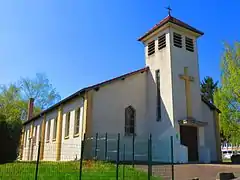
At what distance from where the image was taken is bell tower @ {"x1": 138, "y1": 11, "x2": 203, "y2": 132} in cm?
2041

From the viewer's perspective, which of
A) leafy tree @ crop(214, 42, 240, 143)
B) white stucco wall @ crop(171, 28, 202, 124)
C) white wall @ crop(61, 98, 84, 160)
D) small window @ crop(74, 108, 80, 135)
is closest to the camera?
white wall @ crop(61, 98, 84, 160)

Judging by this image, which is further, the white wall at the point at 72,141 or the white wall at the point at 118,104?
the white wall at the point at 72,141

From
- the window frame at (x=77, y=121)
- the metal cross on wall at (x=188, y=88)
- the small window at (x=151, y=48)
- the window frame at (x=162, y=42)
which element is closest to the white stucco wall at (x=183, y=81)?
the metal cross on wall at (x=188, y=88)

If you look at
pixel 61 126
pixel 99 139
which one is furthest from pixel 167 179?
pixel 61 126

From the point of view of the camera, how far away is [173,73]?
20.8 m

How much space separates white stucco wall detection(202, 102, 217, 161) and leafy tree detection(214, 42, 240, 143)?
131 cm

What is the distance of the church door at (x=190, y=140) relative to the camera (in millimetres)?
20078

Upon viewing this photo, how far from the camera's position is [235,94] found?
77.4ft

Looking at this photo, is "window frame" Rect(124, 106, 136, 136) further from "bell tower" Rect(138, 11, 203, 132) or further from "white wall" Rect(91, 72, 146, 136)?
"bell tower" Rect(138, 11, 203, 132)

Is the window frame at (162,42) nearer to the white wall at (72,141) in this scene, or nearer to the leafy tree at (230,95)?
the leafy tree at (230,95)

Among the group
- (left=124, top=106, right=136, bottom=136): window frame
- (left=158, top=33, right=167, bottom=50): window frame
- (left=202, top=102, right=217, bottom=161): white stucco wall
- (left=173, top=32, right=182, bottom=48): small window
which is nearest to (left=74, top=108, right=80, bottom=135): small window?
(left=124, top=106, right=136, bottom=136): window frame

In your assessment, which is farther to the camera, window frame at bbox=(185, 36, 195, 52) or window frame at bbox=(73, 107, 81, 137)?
window frame at bbox=(185, 36, 195, 52)

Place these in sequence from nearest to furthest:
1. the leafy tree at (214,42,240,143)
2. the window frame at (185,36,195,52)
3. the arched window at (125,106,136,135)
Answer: the arched window at (125,106,136,135)
the window frame at (185,36,195,52)
the leafy tree at (214,42,240,143)

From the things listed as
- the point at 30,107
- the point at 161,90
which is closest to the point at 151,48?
the point at 161,90
